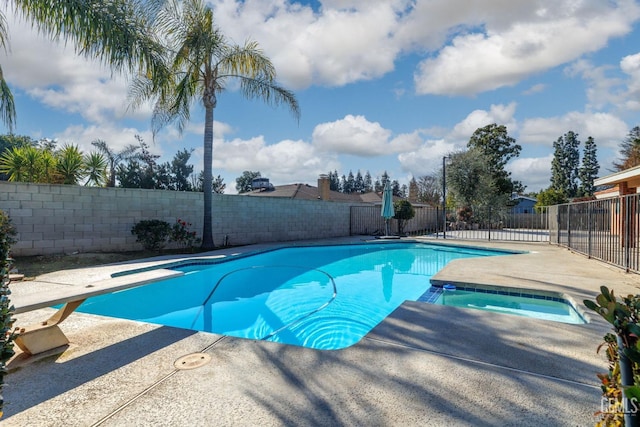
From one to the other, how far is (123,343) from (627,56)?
16335 millimetres

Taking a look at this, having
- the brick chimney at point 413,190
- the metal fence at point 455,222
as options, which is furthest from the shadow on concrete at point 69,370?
the brick chimney at point 413,190

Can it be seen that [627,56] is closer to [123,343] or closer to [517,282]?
[517,282]

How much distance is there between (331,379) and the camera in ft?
7.85

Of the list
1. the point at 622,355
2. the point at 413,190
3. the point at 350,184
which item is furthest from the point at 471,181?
the point at 350,184

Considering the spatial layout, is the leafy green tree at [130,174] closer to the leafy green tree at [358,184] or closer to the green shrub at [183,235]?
the green shrub at [183,235]

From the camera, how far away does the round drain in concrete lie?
2.65 m

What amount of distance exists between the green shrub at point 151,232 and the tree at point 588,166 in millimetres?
46992

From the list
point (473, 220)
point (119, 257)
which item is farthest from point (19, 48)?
point (473, 220)

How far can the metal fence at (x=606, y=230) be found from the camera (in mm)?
6391

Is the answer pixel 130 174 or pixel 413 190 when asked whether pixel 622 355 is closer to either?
pixel 130 174

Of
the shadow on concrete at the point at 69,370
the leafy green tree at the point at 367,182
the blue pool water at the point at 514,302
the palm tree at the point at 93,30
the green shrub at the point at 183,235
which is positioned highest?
the leafy green tree at the point at 367,182

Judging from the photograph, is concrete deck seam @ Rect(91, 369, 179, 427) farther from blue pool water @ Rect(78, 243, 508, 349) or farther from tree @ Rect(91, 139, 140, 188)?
tree @ Rect(91, 139, 140, 188)

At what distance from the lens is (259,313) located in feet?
17.9

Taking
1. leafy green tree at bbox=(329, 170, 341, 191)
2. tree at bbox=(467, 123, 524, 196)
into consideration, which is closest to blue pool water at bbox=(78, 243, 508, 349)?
tree at bbox=(467, 123, 524, 196)
